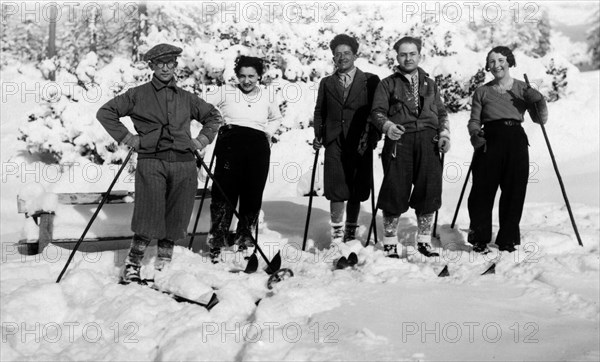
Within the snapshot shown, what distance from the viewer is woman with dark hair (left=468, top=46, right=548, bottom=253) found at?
5.28m

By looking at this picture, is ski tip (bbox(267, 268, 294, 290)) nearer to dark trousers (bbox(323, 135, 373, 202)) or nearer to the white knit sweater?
dark trousers (bbox(323, 135, 373, 202))

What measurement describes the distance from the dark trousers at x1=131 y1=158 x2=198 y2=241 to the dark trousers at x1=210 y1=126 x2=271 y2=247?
2.07ft

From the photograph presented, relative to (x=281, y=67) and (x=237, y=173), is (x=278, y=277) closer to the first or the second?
(x=237, y=173)

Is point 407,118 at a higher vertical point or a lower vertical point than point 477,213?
higher

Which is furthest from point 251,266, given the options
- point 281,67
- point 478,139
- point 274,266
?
point 281,67

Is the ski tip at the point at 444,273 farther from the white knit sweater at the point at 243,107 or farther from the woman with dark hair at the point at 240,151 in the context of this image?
the white knit sweater at the point at 243,107

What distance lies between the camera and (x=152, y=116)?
179 inches

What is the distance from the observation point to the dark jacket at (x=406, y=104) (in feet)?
16.9

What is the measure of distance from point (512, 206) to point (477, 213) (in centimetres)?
32

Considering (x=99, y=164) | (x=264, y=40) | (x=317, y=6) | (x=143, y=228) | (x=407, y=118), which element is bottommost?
(x=99, y=164)

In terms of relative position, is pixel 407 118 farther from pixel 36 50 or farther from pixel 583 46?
pixel 583 46

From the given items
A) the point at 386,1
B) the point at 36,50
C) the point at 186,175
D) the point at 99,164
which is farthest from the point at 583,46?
the point at 186,175

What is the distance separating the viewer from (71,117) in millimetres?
10797

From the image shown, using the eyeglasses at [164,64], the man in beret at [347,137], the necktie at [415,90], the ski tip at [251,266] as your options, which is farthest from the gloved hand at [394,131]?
the eyeglasses at [164,64]
